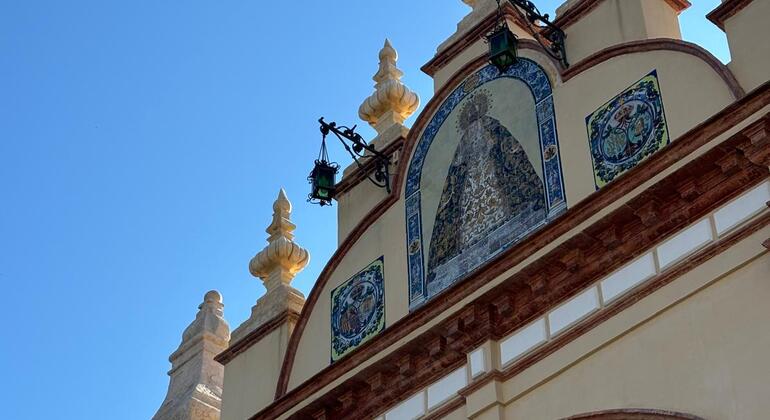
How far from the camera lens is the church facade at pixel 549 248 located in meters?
11.6

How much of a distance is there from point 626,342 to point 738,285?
1005 mm

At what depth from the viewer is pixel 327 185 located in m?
15.6

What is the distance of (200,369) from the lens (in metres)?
17.4

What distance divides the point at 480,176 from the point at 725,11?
2716 millimetres

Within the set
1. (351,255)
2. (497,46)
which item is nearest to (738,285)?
(497,46)

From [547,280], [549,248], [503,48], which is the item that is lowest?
[547,280]

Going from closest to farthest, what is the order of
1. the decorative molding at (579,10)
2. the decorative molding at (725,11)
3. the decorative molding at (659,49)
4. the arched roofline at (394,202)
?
the decorative molding at (659,49), the decorative molding at (725,11), the arched roofline at (394,202), the decorative molding at (579,10)

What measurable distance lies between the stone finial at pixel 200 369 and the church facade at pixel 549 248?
1.05m

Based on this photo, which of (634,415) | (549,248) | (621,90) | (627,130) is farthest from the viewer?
(621,90)

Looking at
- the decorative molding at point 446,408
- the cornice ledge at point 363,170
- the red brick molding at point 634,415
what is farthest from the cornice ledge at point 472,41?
the red brick molding at point 634,415

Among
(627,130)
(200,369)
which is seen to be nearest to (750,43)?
(627,130)

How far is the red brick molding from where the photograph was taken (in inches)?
441

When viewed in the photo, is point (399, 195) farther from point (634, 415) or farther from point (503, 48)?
point (634, 415)

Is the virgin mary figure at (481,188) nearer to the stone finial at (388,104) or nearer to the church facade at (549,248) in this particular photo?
the church facade at (549,248)
